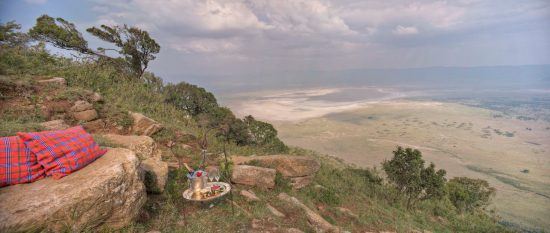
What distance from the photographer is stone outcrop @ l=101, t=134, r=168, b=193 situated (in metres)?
5.13

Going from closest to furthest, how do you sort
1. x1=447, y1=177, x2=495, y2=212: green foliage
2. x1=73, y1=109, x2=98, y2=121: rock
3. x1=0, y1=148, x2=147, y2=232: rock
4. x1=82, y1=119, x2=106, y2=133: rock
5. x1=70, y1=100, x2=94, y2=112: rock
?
x1=0, y1=148, x2=147, y2=232: rock
x1=82, y1=119, x2=106, y2=133: rock
x1=73, y1=109, x2=98, y2=121: rock
x1=70, y1=100, x2=94, y2=112: rock
x1=447, y1=177, x2=495, y2=212: green foliage

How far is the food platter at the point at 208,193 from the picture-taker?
4668mm

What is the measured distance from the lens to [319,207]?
809 centimetres

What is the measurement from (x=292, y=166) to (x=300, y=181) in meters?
0.55

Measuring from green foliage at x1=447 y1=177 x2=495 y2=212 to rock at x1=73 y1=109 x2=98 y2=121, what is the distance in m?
26.1

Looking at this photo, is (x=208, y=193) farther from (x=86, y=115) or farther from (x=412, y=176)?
(x=412, y=176)

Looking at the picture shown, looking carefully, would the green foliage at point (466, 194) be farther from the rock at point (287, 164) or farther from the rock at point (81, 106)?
the rock at point (81, 106)

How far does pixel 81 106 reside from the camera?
8320 mm

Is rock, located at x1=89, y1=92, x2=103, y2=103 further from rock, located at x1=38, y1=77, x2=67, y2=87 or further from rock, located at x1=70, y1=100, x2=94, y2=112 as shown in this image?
rock, located at x1=38, y1=77, x2=67, y2=87

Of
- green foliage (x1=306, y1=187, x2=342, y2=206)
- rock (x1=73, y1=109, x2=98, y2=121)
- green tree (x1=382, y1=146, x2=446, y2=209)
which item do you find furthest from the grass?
green tree (x1=382, y1=146, x2=446, y2=209)

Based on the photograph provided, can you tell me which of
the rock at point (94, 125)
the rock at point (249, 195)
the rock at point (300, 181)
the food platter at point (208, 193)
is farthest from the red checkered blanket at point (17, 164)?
the rock at point (300, 181)

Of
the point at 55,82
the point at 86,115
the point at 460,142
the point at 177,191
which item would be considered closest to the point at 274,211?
the point at 177,191

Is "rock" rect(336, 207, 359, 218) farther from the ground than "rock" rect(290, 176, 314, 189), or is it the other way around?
"rock" rect(290, 176, 314, 189)

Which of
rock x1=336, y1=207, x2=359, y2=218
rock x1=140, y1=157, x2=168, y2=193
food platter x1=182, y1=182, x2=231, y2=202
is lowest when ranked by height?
rock x1=336, y1=207, x2=359, y2=218
